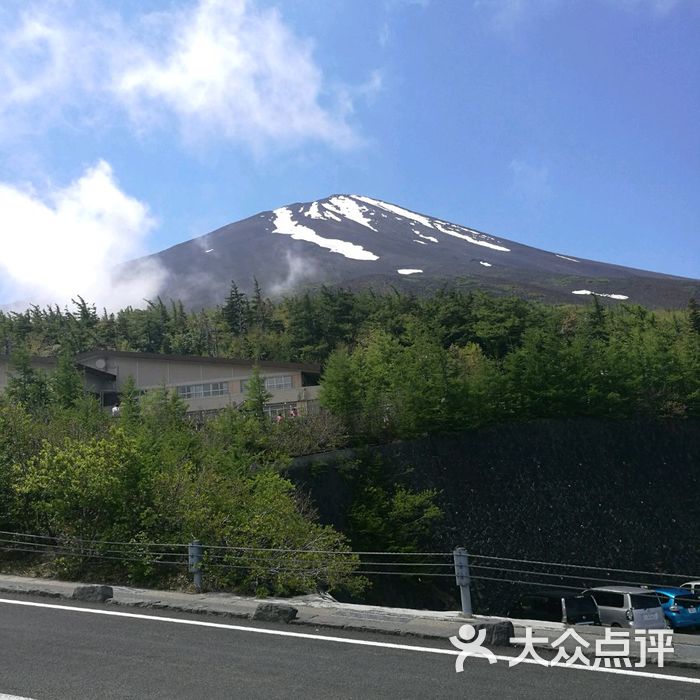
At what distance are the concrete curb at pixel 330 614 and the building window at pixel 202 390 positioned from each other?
33.3 meters

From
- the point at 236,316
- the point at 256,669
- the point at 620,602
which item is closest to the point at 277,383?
the point at 236,316

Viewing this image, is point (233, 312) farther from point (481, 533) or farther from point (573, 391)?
point (481, 533)

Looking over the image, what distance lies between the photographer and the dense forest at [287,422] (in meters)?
9.63

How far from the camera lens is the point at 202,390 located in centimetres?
4169

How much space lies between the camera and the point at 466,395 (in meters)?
28.0

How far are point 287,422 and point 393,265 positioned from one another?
12471cm

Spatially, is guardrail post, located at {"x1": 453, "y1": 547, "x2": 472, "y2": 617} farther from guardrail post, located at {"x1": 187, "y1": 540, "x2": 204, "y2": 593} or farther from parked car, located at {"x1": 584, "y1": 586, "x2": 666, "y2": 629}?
parked car, located at {"x1": 584, "y1": 586, "x2": 666, "y2": 629}

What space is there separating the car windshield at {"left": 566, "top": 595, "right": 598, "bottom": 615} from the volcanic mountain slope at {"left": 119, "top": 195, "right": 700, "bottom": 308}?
325 ft

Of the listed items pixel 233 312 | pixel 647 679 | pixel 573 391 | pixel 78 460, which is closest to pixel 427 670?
pixel 647 679

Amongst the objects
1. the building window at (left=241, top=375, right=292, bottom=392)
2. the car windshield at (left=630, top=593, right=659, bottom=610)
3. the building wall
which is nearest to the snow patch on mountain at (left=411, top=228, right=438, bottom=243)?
the building wall

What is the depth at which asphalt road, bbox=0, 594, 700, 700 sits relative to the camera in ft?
14.4

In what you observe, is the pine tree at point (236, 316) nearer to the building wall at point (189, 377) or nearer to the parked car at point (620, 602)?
the building wall at point (189, 377)

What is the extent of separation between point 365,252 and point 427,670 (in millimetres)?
157652

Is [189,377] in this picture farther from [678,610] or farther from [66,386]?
[678,610]
